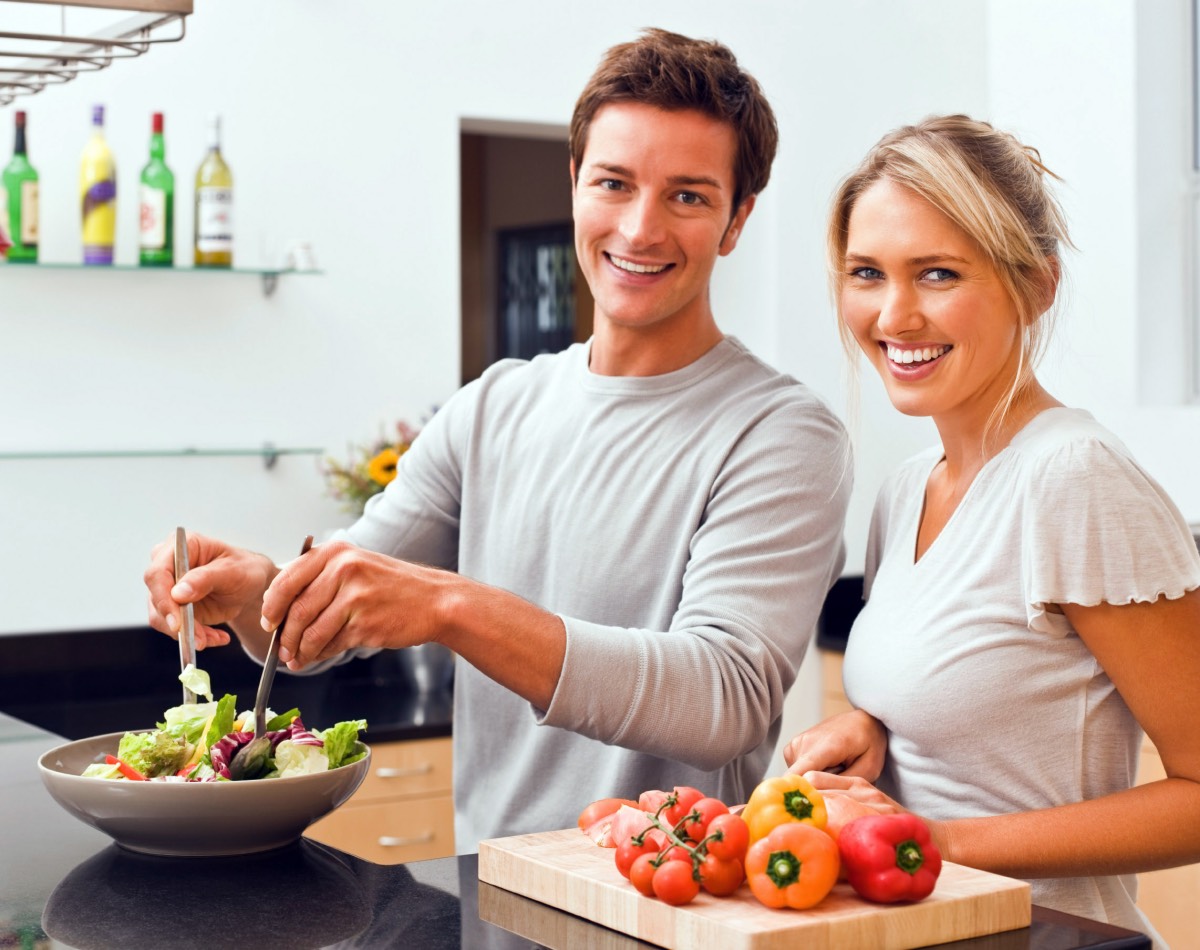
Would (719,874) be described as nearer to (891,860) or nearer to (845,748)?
(891,860)

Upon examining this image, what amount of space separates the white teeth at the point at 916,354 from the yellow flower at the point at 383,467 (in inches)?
67.9

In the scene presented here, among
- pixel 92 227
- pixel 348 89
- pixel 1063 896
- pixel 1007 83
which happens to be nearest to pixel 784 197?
pixel 1007 83

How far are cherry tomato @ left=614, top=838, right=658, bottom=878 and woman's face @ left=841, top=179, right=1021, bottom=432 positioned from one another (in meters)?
0.58

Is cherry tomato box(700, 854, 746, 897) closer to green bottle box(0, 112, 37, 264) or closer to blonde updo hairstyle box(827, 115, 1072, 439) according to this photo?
blonde updo hairstyle box(827, 115, 1072, 439)

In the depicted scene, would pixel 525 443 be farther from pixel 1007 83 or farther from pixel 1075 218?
pixel 1007 83

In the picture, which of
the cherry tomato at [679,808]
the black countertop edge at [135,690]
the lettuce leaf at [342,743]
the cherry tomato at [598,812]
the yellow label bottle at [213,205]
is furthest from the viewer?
the yellow label bottle at [213,205]

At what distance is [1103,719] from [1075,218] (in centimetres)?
237

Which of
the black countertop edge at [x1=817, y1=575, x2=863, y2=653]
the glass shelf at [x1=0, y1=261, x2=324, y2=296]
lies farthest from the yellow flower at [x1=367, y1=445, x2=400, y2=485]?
the black countertop edge at [x1=817, y1=575, x2=863, y2=653]

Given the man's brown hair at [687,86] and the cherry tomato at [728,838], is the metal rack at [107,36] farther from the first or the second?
the cherry tomato at [728,838]

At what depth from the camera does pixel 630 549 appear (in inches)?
66.4

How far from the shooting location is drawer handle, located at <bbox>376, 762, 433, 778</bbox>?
2756 mm

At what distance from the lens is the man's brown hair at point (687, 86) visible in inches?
65.9

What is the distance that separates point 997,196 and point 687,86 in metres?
0.41

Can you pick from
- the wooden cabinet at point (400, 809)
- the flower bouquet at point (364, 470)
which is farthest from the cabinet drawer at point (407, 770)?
the flower bouquet at point (364, 470)
